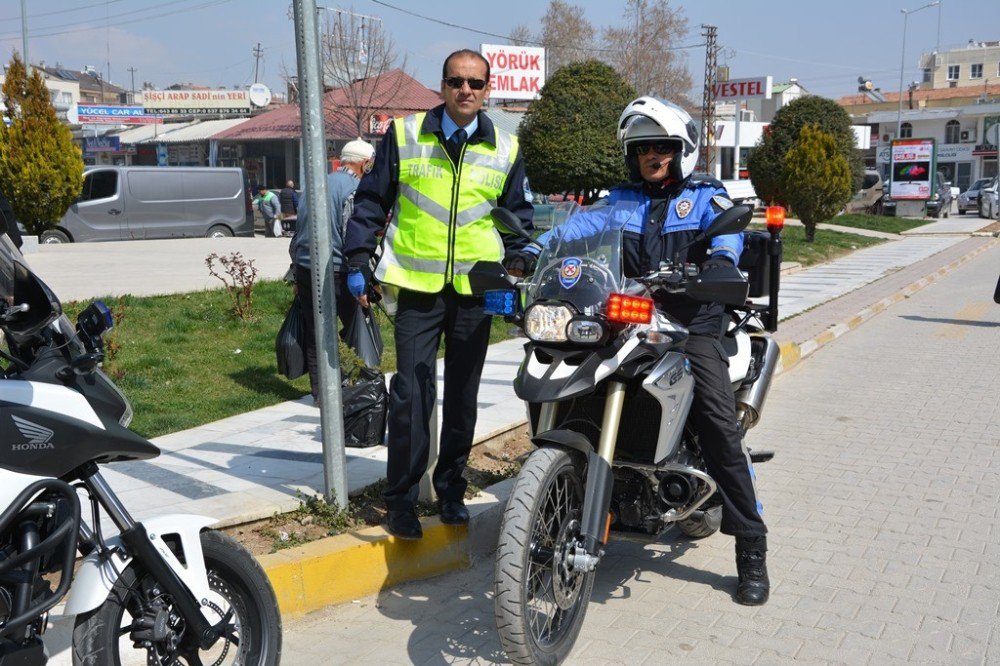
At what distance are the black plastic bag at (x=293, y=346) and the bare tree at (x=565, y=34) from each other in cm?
5345

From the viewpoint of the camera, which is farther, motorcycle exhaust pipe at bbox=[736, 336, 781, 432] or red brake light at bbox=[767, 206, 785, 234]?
motorcycle exhaust pipe at bbox=[736, 336, 781, 432]

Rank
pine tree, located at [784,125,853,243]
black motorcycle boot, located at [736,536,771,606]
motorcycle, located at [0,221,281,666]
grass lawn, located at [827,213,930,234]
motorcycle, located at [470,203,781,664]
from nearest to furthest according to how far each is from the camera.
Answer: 1. motorcycle, located at [0,221,281,666]
2. motorcycle, located at [470,203,781,664]
3. black motorcycle boot, located at [736,536,771,606]
4. pine tree, located at [784,125,853,243]
5. grass lawn, located at [827,213,930,234]

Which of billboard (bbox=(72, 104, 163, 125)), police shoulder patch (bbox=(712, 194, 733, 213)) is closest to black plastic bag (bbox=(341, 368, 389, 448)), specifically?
police shoulder patch (bbox=(712, 194, 733, 213))

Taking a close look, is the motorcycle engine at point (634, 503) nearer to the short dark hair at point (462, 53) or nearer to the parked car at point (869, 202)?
the short dark hair at point (462, 53)

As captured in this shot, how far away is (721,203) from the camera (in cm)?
406

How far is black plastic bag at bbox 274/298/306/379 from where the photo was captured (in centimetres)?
674

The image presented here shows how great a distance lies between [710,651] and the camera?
12.5 ft

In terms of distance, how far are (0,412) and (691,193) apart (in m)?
2.66

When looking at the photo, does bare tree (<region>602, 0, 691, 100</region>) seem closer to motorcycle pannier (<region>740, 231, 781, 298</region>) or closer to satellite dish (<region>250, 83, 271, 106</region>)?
satellite dish (<region>250, 83, 271, 106</region>)

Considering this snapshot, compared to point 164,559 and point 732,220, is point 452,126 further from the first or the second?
point 164,559

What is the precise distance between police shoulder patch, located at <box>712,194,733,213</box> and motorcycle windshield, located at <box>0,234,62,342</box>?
8.09 ft

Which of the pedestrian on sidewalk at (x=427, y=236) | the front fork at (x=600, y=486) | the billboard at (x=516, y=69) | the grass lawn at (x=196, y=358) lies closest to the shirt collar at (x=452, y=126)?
the pedestrian on sidewalk at (x=427, y=236)

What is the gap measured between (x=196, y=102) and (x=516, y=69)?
94.9 feet

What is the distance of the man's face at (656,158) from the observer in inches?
162
